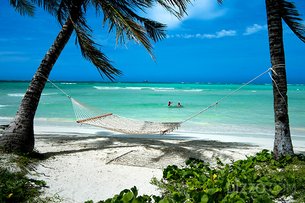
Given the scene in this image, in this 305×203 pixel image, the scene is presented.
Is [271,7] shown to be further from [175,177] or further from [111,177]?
[111,177]

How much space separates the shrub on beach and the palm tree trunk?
14cm

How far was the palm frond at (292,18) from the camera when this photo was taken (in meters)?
2.32

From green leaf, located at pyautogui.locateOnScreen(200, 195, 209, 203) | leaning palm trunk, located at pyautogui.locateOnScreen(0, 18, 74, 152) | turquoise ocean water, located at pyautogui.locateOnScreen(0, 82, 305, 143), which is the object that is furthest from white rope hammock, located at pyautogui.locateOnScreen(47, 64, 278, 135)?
turquoise ocean water, located at pyautogui.locateOnScreen(0, 82, 305, 143)

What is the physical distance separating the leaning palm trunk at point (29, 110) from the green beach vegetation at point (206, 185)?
16cm

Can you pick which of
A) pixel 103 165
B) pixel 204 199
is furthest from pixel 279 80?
pixel 103 165

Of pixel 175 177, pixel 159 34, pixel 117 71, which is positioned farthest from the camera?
pixel 159 34

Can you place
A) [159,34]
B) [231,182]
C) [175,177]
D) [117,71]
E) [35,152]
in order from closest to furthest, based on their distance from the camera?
1. [231,182]
2. [175,177]
3. [35,152]
4. [117,71]
5. [159,34]

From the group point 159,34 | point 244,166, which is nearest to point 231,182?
point 244,166

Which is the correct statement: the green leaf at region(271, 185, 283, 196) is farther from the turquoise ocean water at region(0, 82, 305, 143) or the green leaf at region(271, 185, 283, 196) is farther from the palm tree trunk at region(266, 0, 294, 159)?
the turquoise ocean water at region(0, 82, 305, 143)

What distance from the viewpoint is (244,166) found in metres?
2.02

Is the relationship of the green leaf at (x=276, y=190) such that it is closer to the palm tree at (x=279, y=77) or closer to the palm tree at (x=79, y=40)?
the palm tree at (x=279, y=77)

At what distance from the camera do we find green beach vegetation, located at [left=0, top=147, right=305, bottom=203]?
1366mm

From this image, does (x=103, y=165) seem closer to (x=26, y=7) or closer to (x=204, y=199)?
(x=204, y=199)

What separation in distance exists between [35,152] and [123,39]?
5.53 ft
